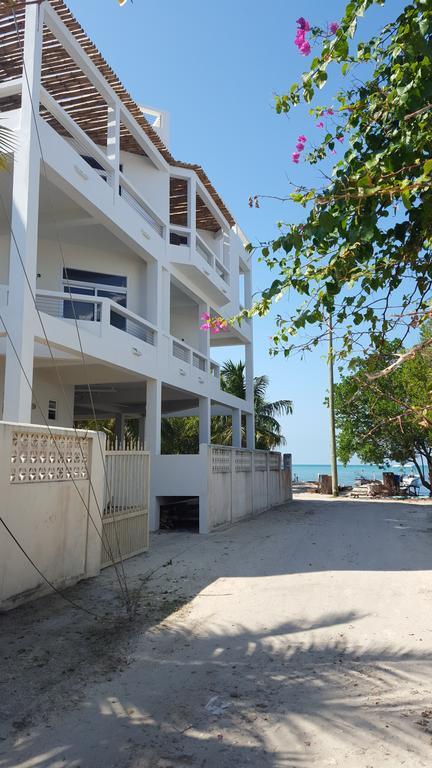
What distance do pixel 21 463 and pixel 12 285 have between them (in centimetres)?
440

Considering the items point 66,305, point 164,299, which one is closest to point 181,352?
point 164,299

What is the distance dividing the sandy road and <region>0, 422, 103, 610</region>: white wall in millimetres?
293

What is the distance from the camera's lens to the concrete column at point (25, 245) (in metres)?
9.19

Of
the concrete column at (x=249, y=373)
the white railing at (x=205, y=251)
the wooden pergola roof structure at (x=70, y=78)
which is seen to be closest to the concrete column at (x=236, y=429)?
the concrete column at (x=249, y=373)

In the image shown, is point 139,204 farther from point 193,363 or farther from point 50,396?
point 50,396

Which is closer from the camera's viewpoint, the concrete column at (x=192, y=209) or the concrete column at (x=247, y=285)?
the concrete column at (x=192, y=209)

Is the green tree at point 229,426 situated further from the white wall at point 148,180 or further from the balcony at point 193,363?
the white wall at point 148,180

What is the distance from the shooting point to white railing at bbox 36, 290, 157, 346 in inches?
445

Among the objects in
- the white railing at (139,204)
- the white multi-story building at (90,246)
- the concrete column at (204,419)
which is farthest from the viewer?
the concrete column at (204,419)

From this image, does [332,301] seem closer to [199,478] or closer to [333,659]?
[333,659]

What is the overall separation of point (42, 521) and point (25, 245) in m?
5.15

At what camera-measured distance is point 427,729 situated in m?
3.25

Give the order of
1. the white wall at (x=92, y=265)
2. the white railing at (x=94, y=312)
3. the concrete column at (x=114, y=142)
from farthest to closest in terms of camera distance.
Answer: the white wall at (x=92, y=265), the concrete column at (x=114, y=142), the white railing at (x=94, y=312)

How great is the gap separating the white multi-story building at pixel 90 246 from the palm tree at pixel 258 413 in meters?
8.95
